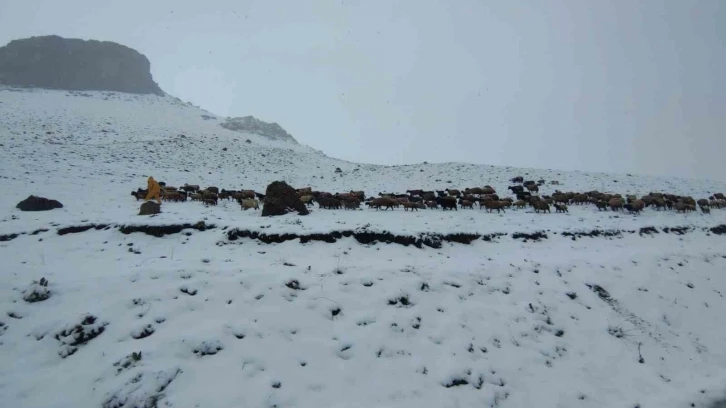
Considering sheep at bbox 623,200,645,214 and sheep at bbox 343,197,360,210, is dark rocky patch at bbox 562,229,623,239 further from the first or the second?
sheep at bbox 343,197,360,210

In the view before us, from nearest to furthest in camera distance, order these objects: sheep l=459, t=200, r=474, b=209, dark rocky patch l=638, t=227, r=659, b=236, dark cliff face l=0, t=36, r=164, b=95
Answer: dark rocky patch l=638, t=227, r=659, b=236 → sheep l=459, t=200, r=474, b=209 → dark cliff face l=0, t=36, r=164, b=95

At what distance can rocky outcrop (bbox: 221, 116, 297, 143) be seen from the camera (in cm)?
5101

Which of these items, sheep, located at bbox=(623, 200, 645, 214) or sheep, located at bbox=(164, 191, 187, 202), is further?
sheep, located at bbox=(623, 200, 645, 214)

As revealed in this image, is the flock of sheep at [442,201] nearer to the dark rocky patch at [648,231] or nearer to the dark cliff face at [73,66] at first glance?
the dark rocky patch at [648,231]

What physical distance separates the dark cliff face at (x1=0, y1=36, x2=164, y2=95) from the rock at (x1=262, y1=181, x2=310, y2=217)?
213 ft

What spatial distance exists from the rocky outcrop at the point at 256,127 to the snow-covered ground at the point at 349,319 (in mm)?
40953

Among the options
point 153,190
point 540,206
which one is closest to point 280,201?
point 153,190

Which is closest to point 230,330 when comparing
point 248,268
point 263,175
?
point 248,268

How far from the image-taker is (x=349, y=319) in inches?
241

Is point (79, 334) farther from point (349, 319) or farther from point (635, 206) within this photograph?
point (635, 206)

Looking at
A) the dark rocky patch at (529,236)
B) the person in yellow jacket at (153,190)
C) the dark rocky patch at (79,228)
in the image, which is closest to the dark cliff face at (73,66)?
the person in yellow jacket at (153,190)

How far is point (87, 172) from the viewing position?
846 inches

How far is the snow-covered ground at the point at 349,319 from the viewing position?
15.5ft

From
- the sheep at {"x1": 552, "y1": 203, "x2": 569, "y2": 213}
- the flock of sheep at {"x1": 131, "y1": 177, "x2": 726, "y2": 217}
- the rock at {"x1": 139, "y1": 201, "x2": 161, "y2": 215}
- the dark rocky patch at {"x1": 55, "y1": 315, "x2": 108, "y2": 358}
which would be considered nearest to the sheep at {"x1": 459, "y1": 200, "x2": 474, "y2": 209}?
the flock of sheep at {"x1": 131, "y1": 177, "x2": 726, "y2": 217}
